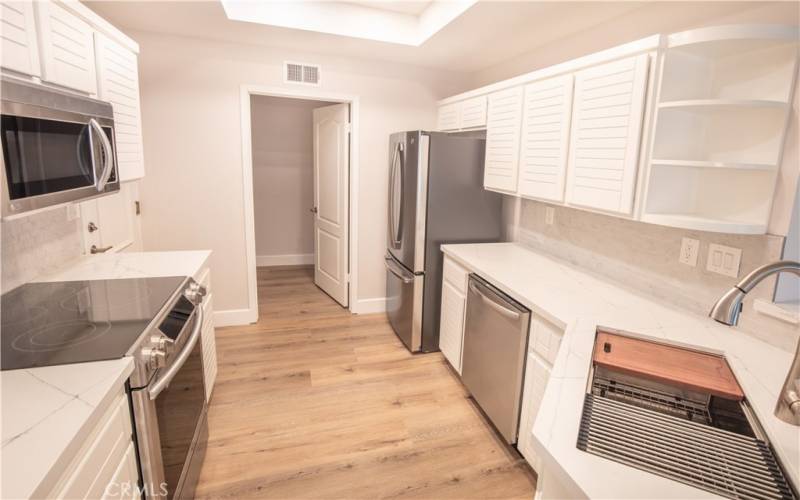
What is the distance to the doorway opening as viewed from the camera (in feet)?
11.9

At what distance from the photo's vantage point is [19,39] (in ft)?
4.18

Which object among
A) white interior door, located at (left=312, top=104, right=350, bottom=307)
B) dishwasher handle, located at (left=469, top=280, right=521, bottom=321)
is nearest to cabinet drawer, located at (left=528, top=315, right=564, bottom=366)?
dishwasher handle, located at (left=469, top=280, right=521, bottom=321)

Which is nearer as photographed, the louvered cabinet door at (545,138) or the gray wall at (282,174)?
the louvered cabinet door at (545,138)

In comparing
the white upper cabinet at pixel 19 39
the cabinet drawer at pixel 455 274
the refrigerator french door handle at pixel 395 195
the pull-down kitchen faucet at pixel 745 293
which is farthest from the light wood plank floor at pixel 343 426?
the white upper cabinet at pixel 19 39

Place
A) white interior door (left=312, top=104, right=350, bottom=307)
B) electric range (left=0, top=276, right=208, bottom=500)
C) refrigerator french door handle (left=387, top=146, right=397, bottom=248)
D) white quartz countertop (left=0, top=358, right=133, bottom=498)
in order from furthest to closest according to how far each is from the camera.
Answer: white interior door (left=312, top=104, right=350, bottom=307), refrigerator french door handle (left=387, top=146, right=397, bottom=248), electric range (left=0, top=276, right=208, bottom=500), white quartz countertop (left=0, top=358, right=133, bottom=498)

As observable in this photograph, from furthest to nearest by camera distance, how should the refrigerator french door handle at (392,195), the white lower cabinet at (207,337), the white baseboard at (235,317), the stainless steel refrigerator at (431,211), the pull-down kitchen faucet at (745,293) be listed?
the white baseboard at (235,317), the refrigerator french door handle at (392,195), the stainless steel refrigerator at (431,211), the white lower cabinet at (207,337), the pull-down kitchen faucet at (745,293)

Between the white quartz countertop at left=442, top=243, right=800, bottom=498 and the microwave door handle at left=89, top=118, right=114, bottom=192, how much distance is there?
1790 millimetres

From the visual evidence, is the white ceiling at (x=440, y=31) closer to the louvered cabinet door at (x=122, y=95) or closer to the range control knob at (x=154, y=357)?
the louvered cabinet door at (x=122, y=95)

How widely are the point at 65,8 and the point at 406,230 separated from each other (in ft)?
7.28

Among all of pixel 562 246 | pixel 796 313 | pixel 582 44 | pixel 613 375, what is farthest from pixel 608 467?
pixel 582 44

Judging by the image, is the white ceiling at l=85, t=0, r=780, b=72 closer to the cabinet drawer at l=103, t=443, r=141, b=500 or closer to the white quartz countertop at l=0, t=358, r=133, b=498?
the white quartz countertop at l=0, t=358, r=133, b=498

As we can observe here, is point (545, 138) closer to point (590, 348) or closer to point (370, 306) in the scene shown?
point (590, 348)

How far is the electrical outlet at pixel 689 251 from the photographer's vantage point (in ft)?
6.05

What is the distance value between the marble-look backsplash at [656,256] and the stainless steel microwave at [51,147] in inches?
97.4
